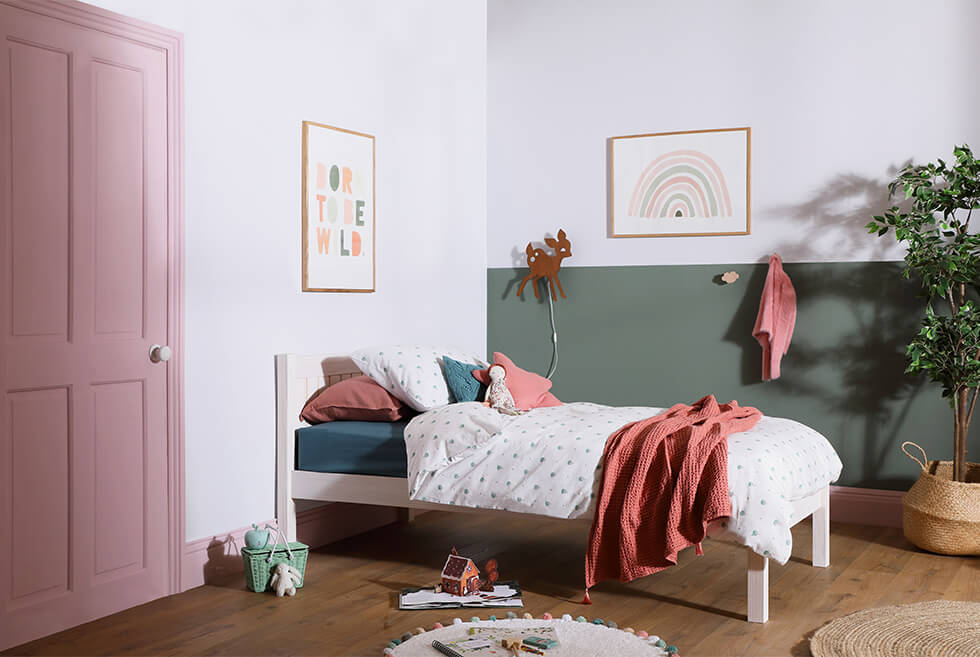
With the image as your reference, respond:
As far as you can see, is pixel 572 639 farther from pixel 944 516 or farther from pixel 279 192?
pixel 279 192

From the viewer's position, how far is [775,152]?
4930 mm

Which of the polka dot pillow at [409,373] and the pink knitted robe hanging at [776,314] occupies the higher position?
the pink knitted robe hanging at [776,314]

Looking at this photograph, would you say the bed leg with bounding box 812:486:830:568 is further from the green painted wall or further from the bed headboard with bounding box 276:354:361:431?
the bed headboard with bounding box 276:354:361:431

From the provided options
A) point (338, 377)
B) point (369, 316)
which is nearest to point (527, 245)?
point (369, 316)

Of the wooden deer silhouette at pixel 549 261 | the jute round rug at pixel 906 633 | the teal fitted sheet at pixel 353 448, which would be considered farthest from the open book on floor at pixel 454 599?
the wooden deer silhouette at pixel 549 261

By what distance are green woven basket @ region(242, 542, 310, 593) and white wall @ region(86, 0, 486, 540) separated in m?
0.28

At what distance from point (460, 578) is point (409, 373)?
0.91 meters

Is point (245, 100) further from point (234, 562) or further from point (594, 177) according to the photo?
point (594, 177)

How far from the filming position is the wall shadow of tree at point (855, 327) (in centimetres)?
467

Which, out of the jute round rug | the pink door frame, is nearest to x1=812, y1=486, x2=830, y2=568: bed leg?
the jute round rug

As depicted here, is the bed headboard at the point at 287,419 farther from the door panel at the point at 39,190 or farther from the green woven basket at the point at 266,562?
the door panel at the point at 39,190

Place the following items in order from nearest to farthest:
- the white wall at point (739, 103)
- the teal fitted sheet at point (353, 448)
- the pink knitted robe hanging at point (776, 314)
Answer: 1. the teal fitted sheet at point (353, 448)
2. the white wall at point (739, 103)
3. the pink knitted robe hanging at point (776, 314)

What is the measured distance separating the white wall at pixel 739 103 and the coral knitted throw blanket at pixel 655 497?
1905mm

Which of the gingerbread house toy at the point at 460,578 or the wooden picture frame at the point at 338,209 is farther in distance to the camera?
the wooden picture frame at the point at 338,209
